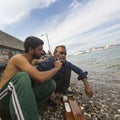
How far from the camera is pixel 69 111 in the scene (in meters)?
4.19

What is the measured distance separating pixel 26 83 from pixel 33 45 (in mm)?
872

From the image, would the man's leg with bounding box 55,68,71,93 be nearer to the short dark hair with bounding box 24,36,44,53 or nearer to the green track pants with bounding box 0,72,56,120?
the short dark hair with bounding box 24,36,44,53

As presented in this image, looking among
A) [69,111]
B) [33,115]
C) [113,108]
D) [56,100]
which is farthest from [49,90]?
[113,108]

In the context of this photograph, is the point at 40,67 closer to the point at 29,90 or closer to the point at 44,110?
the point at 44,110

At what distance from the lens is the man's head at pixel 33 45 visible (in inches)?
144

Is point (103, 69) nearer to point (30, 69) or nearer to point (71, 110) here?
point (71, 110)

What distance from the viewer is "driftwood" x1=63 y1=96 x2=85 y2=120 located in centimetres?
392

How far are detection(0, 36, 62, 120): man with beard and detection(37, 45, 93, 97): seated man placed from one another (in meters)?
0.87

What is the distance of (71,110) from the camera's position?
4.22 m

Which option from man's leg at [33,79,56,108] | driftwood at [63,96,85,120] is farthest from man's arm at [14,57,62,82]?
driftwood at [63,96,85,120]

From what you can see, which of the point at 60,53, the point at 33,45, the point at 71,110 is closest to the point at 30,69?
the point at 33,45

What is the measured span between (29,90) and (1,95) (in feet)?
1.76

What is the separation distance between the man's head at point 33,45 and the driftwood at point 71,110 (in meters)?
1.36

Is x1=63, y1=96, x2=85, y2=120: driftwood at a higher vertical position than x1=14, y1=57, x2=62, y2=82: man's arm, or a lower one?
lower
